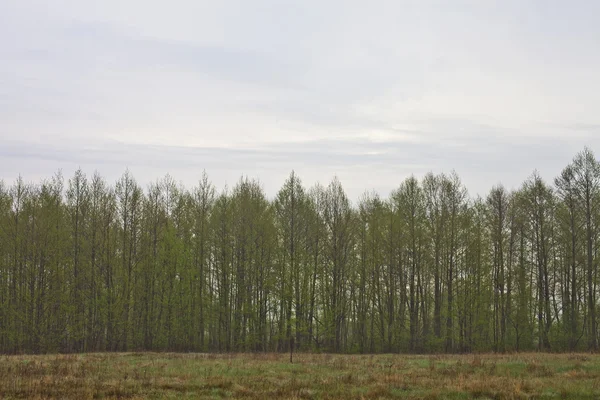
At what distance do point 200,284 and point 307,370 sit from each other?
30775 millimetres

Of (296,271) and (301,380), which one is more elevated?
(296,271)

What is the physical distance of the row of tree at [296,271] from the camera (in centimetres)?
4591

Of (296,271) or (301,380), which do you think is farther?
(296,271)

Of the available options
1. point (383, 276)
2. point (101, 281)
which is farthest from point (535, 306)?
point (101, 281)

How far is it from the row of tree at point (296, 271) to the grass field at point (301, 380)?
2346cm

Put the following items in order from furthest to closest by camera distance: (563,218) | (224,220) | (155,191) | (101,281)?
(155,191)
(224,220)
(101,281)
(563,218)

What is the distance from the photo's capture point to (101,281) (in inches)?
1903

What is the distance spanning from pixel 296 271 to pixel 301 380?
97.1 ft

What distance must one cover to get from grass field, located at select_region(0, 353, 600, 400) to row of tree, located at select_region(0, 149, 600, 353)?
23.5 m

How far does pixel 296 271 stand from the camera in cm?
4853

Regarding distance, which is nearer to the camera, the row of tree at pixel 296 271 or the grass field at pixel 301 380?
the grass field at pixel 301 380

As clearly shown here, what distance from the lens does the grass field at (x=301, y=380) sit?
1595 centimetres

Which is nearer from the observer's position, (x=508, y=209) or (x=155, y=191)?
(x=508, y=209)

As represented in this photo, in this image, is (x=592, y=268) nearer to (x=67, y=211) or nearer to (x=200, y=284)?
(x=200, y=284)
